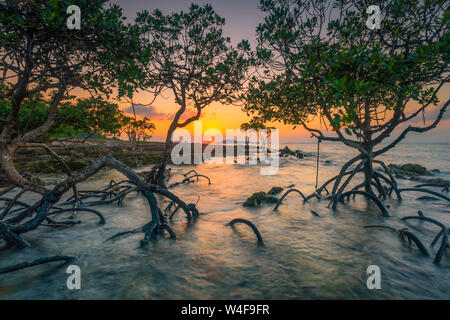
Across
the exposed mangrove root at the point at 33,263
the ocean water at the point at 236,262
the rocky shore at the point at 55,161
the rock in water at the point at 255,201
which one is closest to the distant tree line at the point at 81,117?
the rocky shore at the point at 55,161

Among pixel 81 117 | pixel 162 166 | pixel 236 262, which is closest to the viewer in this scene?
pixel 236 262

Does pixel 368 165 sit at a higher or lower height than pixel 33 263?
higher

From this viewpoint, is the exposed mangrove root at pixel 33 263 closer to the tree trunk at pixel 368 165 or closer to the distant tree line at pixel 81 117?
the distant tree line at pixel 81 117

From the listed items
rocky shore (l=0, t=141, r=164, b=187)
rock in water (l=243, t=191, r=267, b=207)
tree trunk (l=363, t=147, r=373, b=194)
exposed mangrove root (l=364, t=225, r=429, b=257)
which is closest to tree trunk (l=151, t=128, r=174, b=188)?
rocky shore (l=0, t=141, r=164, b=187)

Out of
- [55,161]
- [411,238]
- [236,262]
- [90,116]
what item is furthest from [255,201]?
[55,161]

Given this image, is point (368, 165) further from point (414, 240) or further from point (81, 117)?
point (81, 117)

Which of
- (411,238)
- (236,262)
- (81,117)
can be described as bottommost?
(236,262)

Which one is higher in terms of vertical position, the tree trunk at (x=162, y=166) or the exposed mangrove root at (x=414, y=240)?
the tree trunk at (x=162, y=166)

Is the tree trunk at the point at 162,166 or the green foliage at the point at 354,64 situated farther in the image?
the tree trunk at the point at 162,166

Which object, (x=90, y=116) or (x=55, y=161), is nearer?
(x=90, y=116)

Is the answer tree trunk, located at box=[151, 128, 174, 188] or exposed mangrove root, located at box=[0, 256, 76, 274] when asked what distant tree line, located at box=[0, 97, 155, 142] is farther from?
exposed mangrove root, located at box=[0, 256, 76, 274]

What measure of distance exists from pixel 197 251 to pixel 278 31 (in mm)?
8466

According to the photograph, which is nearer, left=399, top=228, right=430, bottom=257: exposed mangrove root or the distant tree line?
left=399, top=228, right=430, bottom=257: exposed mangrove root
